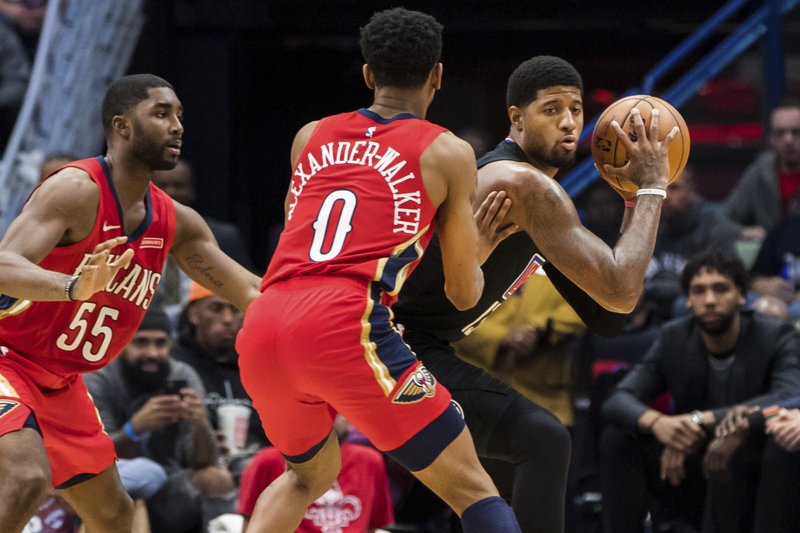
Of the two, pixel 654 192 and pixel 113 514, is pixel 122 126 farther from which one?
pixel 654 192

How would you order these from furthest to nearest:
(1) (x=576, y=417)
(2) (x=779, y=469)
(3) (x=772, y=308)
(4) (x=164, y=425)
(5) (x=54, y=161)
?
(5) (x=54, y=161) → (3) (x=772, y=308) → (1) (x=576, y=417) → (4) (x=164, y=425) → (2) (x=779, y=469)

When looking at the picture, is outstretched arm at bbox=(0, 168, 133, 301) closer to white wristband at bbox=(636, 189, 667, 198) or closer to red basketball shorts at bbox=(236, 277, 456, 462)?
red basketball shorts at bbox=(236, 277, 456, 462)

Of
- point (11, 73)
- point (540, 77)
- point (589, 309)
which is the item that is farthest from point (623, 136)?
point (11, 73)

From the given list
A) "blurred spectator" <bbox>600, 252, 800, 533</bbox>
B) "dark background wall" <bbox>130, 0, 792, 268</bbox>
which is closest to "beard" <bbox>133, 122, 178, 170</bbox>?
"blurred spectator" <bbox>600, 252, 800, 533</bbox>

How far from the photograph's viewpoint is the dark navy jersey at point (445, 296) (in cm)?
513

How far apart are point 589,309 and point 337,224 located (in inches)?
53.2

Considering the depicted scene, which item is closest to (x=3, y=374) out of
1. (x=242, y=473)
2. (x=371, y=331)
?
(x=371, y=331)

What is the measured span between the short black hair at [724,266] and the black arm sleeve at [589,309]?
194cm

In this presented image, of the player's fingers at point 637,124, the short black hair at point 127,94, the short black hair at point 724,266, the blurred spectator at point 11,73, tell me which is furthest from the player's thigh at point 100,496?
the blurred spectator at point 11,73

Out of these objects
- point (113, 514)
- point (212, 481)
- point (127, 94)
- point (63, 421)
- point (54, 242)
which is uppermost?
point (127, 94)

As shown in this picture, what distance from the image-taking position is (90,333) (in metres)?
5.25

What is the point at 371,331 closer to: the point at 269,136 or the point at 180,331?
the point at 180,331

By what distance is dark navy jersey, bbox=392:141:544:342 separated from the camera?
5.13 meters

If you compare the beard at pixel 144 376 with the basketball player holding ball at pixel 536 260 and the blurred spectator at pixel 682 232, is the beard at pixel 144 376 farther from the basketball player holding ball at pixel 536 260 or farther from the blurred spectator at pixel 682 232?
the blurred spectator at pixel 682 232
